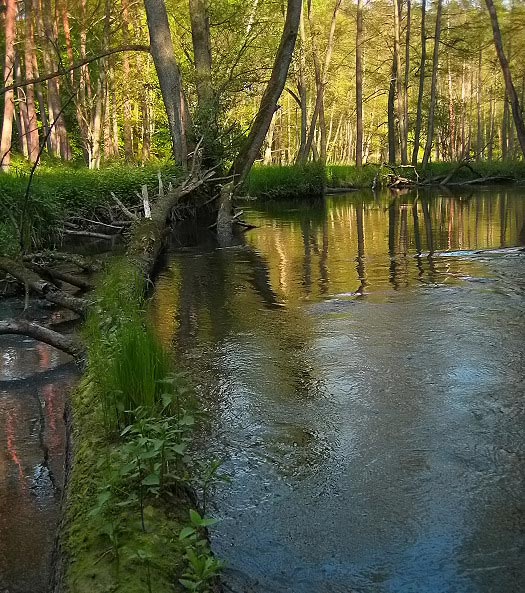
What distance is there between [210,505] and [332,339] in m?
3.11

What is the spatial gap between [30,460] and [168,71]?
16547 mm

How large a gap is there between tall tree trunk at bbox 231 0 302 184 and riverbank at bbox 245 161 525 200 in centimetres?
997

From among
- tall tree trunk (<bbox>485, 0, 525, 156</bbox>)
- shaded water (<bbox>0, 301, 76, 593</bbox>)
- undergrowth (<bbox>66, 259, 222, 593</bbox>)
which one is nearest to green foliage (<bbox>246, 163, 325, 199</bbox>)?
tall tree trunk (<bbox>485, 0, 525, 156</bbox>)

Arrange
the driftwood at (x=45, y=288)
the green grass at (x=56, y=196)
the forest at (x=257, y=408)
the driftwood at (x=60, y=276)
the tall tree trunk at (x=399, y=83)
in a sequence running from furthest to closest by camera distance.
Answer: the tall tree trunk at (x=399, y=83), the green grass at (x=56, y=196), the driftwood at (x=60, y=276), the driftwood at (x=45, y=288), the forest at (x=257, y=408)

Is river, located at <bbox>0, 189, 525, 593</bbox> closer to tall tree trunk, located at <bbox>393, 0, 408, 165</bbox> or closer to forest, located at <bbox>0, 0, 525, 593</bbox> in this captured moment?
forest, located at <bbox>0, 0, 525, 593</bbox>

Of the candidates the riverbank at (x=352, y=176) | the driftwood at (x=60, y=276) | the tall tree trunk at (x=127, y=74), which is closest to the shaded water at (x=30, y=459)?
the driftwood at (x=60, y=276)

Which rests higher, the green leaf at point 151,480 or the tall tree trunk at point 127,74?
the tall tree trunk at point 127,74

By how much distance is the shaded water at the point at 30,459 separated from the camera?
309 cm

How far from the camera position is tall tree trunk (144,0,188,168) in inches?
736

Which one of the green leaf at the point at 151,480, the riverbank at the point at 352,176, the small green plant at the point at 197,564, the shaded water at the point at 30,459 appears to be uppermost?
the riverbank at the point at 352,176

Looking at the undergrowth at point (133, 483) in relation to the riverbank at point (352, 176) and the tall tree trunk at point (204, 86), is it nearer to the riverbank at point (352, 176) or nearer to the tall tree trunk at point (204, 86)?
the tall tree trunk at point (204, 86)

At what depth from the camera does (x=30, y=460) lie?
409 cm

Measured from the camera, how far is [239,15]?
2469cm

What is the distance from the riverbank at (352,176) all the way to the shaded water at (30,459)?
2273cm
